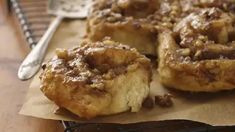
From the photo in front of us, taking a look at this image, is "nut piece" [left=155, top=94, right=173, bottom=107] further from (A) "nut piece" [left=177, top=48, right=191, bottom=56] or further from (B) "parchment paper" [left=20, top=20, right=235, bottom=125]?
(A) "nut piece" [left=177, top=48, right=191, bottom=56]

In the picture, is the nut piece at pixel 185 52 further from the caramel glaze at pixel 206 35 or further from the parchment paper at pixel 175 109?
the parchment paper at pixel 175 109

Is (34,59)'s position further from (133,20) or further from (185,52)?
(185,52)

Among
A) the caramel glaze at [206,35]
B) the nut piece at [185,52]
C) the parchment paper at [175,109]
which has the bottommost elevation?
the parchment paper at [175,109]

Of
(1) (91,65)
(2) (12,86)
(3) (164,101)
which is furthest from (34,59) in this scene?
(3) (164,101)

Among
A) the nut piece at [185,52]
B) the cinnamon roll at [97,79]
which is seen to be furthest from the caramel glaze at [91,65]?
the nut piece at [185,52]

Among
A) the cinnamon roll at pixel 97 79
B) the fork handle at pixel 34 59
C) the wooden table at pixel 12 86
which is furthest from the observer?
the fork handle at pixel 34 59

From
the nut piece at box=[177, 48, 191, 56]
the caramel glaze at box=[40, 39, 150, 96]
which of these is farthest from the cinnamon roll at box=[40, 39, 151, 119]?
the nut piece at box=[177, 48, 191, 56]
